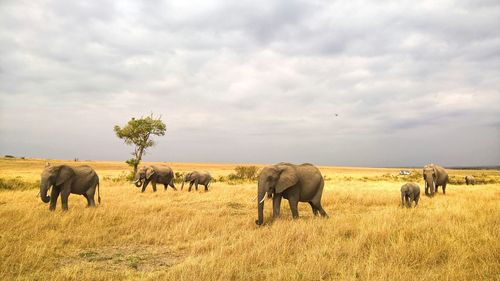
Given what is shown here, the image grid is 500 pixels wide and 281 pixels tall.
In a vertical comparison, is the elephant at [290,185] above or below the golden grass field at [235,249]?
above

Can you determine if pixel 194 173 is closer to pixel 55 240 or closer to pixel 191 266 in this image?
pixel 55 240

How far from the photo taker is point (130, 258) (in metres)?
7.80

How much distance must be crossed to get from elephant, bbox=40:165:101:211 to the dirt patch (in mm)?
5789

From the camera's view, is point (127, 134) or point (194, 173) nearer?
point (194, 173)

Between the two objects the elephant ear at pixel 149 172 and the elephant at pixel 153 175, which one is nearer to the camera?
the elephant ear at pixel 149 172

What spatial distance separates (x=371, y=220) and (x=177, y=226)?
5.99 m

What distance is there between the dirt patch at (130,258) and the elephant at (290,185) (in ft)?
13.1

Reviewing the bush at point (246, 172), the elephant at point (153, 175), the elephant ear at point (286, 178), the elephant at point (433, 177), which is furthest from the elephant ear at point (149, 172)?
the bush at point (246, 172)

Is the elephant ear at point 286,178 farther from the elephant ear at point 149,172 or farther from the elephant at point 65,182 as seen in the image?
the elephant ear at point 149,172

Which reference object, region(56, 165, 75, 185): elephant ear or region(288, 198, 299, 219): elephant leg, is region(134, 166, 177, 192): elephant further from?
region(288, 198, 299, 219): elephant leg

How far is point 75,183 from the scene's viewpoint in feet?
48.5

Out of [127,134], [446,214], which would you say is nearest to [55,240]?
[446,214]

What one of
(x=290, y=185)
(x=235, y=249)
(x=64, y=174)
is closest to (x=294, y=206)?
(x=290, y=185)

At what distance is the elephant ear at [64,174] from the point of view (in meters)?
13.9
